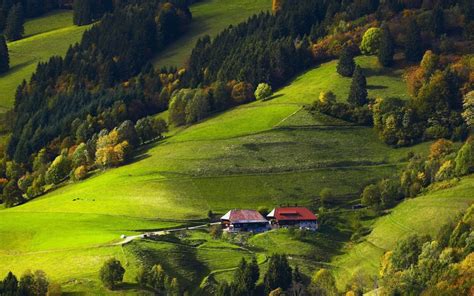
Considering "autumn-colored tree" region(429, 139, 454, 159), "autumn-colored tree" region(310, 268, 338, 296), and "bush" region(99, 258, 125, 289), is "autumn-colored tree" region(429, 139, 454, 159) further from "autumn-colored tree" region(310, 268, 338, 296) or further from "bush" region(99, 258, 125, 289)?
"bush" region(99, 258, 125, 289)

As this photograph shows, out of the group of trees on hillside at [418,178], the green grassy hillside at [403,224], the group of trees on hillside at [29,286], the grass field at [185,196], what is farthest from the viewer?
the group of trees on hillside at [418,178]

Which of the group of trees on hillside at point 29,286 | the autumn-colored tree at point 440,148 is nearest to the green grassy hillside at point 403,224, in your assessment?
the autumn-colored tree at point 440,148

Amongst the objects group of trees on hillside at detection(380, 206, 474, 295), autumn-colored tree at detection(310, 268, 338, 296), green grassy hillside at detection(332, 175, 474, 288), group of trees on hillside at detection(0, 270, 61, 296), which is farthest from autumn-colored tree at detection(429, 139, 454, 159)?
group of trees on hillside at detection(0, 270, 61, 296)

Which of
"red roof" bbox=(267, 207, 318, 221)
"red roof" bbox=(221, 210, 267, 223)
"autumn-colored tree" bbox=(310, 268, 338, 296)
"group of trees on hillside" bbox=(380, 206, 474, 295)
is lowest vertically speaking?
"autumn-colored tree" bbox=(310, 268, 338, 296)

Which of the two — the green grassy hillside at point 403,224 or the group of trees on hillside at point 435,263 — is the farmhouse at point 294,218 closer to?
the green grassy hillside at point 403,224

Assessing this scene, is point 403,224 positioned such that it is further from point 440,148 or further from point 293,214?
point 440,148

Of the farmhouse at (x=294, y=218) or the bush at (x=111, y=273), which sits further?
the farmhouse at (x=294, y=218)

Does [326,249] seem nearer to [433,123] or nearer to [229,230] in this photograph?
[229,230]
